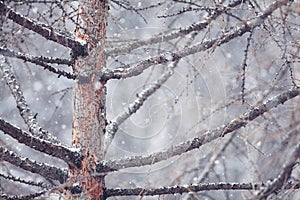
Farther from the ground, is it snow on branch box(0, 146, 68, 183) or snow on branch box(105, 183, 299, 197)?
snow on branch box(0, 146, 68, 183)

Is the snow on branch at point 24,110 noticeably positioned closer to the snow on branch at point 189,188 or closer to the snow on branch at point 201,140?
the snow on branch at point 201,140

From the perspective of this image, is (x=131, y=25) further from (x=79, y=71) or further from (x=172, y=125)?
(x=79, y=71)

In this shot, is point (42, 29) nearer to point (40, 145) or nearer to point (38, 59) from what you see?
point (38, 59)

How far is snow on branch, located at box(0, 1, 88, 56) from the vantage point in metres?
3.65

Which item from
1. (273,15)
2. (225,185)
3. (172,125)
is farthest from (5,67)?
(172,125)

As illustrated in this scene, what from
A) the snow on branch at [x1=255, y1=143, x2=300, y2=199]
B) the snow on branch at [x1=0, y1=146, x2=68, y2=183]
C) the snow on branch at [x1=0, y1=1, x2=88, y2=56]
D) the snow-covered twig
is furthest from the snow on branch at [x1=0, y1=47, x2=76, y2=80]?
the snow on branch at [x1=255, y1=143, x2=300, y2=199]

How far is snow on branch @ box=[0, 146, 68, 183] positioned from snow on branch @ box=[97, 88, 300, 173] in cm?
24

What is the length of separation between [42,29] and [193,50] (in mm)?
844

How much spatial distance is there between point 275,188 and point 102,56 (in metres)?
2.01

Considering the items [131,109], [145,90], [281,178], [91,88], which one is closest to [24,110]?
[91,88]

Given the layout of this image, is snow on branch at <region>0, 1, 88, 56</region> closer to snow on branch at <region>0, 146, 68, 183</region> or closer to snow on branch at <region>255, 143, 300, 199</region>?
snow on branch at <region>0, 146, 68, 183</region>

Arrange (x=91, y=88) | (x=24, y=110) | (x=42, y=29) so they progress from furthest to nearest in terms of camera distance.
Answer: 1. (x=24, y=110)
2. (x=91, y=88)
3. (x=42, y=29)

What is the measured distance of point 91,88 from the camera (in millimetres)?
4453

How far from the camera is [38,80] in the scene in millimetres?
22266
